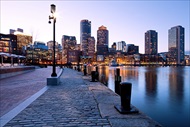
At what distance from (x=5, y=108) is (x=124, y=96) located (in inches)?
228

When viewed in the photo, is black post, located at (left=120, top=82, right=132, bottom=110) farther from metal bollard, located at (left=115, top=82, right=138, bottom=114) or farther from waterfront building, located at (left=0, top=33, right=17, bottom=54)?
waterfront building, located at (left=0, top=33, right=17, bottom=54)

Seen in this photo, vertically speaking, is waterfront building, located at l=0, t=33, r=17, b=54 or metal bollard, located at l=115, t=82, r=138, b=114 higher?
waterfront building, located at l=0, t=33, r=17, b=54

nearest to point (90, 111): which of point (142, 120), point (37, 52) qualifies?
point (142, 120)

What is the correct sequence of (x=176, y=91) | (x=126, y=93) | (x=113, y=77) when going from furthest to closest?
(x=113, y=77) < (x=176, y=91) < (x=126, y=93)

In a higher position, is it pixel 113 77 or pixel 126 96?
pixel 126 96

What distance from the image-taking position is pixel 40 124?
5250mm

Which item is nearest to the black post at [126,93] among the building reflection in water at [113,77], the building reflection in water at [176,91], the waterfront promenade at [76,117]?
the waterfront promenade at [76,117]

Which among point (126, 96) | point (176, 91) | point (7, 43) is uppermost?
point (7, 43)

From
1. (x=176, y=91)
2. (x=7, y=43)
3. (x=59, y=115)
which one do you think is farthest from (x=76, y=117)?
(x=7, y=43)

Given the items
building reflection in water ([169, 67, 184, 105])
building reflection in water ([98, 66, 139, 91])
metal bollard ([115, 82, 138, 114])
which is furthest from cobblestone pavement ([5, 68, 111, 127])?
building reflection in water ([98, 66, 139, 91])

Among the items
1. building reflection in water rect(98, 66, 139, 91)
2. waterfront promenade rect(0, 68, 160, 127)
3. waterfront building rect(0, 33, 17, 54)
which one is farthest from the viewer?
waterfront building rect(0, 33, 17, 54)

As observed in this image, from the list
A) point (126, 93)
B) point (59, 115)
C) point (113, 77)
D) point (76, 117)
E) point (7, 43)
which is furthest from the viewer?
point (7, 43)

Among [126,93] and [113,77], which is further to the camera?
[113,77]

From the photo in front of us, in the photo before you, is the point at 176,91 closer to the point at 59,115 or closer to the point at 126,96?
the point at 126,96
